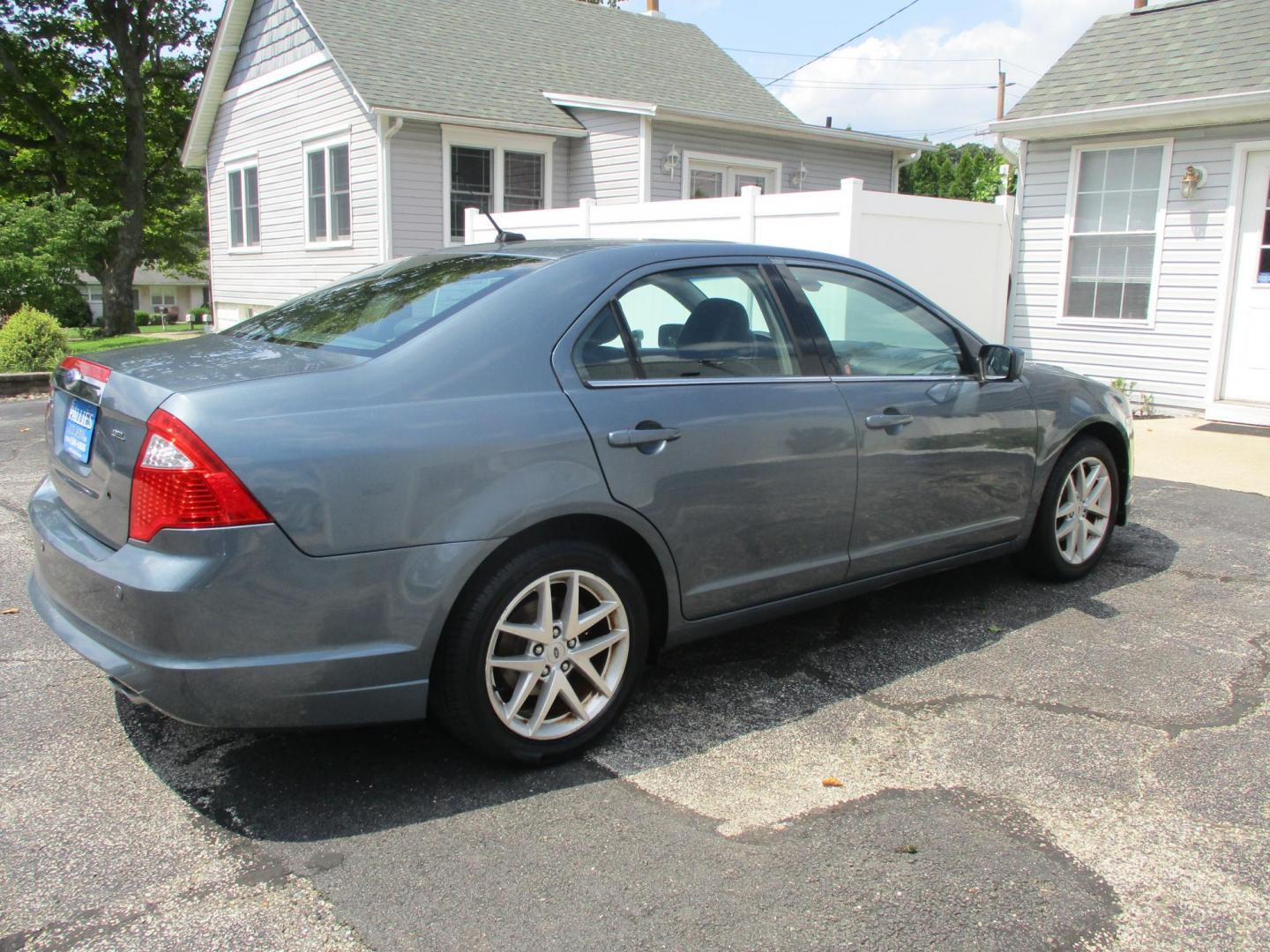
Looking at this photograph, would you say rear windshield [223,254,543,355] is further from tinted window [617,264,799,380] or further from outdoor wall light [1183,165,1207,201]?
outdoor wall light [1183,165,1207,201]

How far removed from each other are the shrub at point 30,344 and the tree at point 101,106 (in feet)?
44.9

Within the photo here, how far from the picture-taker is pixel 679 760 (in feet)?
10.7

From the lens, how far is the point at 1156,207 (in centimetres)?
1029

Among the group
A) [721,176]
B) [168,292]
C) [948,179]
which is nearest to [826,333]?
[721,176]

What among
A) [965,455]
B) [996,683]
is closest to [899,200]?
[965,455]

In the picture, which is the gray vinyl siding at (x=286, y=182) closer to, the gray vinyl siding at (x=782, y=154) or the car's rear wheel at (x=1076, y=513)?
the gray vinyl siding at (x=782, y=154)

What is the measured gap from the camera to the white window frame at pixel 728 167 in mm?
15568

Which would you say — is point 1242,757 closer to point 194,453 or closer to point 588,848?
point 588,848

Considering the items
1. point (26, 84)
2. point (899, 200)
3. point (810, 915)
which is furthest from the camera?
point (26, 84)

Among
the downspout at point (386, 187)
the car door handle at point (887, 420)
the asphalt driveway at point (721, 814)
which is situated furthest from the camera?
the downspout at point (386, 187)

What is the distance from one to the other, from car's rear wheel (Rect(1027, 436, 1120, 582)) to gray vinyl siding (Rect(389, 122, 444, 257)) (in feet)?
37.4

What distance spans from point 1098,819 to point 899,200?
284 inches

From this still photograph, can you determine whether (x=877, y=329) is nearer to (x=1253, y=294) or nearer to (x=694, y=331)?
(x=694, y=331)

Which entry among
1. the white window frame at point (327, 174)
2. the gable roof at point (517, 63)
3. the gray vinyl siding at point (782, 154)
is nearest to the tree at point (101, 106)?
the gable roof at point (517, 63)
